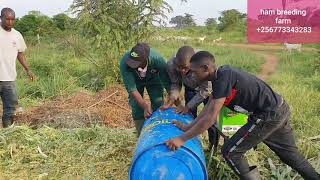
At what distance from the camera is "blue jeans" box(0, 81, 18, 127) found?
6.02 metres

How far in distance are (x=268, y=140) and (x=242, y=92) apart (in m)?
0.59

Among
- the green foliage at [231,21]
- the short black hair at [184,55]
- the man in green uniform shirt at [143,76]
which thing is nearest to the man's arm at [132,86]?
the man in green uniform shirt at [143,76]

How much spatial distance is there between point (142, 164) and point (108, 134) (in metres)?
1.68

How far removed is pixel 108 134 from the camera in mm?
5215

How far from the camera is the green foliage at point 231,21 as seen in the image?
119 feet

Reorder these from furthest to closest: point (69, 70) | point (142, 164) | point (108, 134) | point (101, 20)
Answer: point (69, 70) → point (101, 20) → point (108, 134) → point (142, 164)

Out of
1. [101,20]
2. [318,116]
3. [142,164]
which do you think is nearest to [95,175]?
[142,164]

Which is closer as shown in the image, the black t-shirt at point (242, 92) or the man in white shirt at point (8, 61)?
the black t-shirt at point (242, 92)

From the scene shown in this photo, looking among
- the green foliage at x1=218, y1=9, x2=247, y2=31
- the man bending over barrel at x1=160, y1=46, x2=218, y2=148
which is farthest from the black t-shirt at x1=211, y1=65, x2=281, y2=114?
the green foliage at x1=218, y1=9, x2=247, y2=31

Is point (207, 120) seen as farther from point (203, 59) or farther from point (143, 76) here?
point (143, 76)

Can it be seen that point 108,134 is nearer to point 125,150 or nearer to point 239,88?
point 125,150

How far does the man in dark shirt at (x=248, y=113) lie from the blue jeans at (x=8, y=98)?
2.96 m

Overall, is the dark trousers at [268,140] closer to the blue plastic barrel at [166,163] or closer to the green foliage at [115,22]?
the blue plastic barrel at [166,163]

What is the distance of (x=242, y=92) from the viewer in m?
3.75
